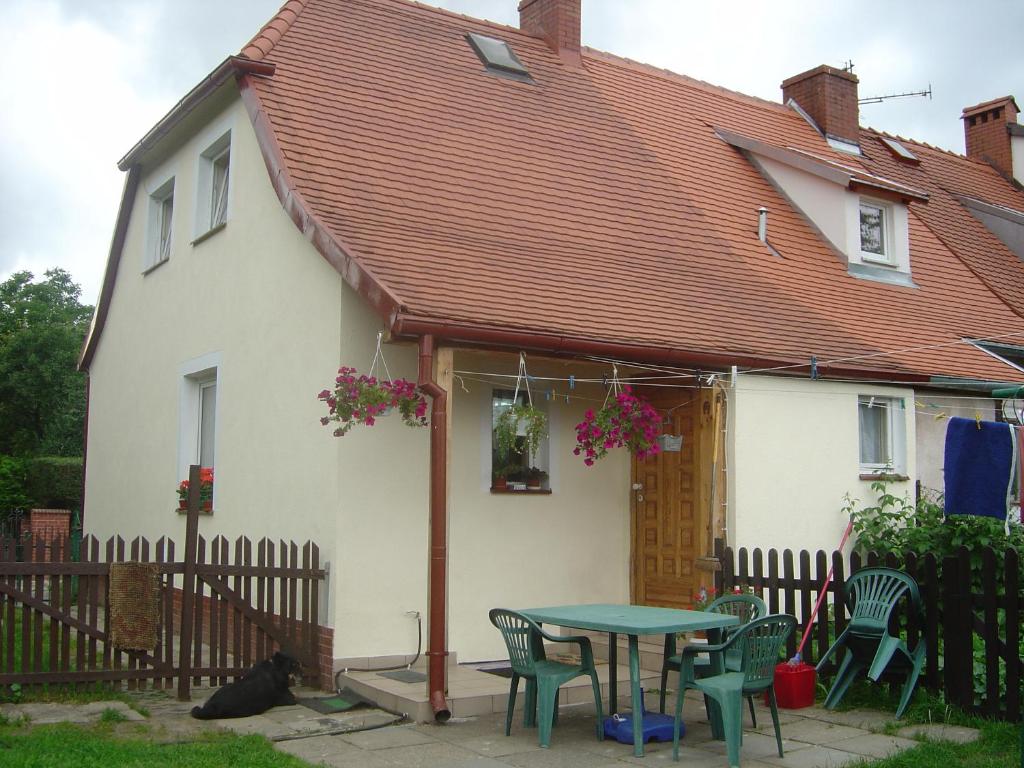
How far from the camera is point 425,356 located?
26.4ft

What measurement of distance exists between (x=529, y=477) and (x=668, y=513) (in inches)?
55.8

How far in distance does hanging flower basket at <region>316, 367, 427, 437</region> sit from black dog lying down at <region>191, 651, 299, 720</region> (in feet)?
6.27

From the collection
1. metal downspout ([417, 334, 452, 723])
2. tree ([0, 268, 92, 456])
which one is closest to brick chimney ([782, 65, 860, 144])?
metal downspout ([417, 334, 452, 723])

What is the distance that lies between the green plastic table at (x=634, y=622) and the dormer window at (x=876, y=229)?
310 inches

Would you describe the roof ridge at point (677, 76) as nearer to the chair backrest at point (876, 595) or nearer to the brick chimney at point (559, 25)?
the brick chimney at point (559, 25)

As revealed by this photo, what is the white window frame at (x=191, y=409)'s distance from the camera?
12.0 meters

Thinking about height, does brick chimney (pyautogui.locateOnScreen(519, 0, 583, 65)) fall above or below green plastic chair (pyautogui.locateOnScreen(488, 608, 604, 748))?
above

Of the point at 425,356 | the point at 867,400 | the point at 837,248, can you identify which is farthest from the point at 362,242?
the point at 837,248

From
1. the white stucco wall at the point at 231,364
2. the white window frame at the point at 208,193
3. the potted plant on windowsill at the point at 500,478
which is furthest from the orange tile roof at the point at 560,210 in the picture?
the potted plant on windowsill at the point at 500,478

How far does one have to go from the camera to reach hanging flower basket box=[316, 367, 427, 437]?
8125 millimetres

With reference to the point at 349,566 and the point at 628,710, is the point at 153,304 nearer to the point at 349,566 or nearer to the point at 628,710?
the point at 349,566

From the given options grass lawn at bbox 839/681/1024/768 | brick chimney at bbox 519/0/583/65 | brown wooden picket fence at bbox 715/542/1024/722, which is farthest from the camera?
brick chimney at bbox 519/0/583/65

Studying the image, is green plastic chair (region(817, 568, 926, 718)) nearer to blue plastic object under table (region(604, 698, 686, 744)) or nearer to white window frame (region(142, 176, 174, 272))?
blue plastic object under table (region(604, 698, 686, 744))

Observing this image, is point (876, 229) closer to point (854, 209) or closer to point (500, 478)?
point (854, 209)
